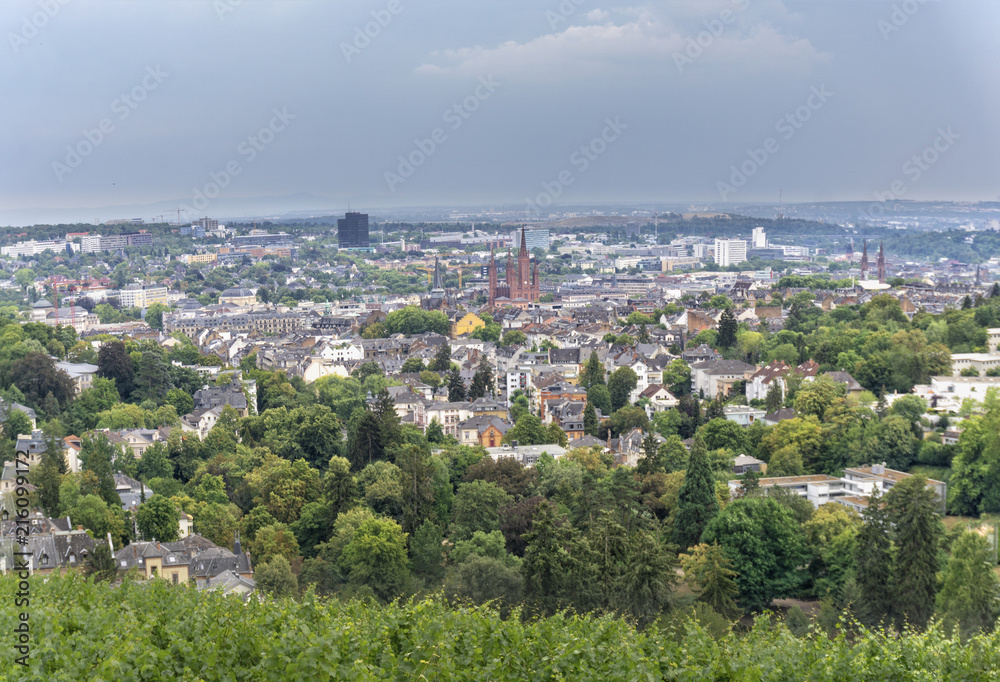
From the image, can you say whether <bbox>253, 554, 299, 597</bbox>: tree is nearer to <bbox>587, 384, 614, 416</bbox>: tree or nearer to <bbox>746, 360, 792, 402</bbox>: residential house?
<bbox>587, 384, 614, 416</bbox>: tree

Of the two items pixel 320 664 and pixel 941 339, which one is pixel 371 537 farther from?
pixel 941 339

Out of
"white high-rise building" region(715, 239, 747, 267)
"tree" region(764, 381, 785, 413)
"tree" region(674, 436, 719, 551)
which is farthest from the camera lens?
"white high-rise building" region(715, 239, 747, 267)

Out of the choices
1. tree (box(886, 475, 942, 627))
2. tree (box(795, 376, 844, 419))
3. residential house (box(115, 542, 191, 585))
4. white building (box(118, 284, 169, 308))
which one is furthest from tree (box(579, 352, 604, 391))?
white building (box(118, 284, 169, 308))

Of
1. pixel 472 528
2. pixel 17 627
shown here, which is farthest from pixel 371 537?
pixel 17 627

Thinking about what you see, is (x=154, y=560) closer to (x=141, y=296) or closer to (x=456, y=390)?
(x=456, y=390)

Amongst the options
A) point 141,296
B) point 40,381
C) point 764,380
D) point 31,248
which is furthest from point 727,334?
point 31,248

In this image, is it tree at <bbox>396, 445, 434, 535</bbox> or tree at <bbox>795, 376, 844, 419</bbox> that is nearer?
tree at <bbox>396, 445, 434, 535</bbox>

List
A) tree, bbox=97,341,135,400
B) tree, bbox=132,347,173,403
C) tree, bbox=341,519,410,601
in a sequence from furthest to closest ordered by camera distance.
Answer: tree, bbox=97,341,135,400, tree, bbox=132,347,173,403, tree, bbox=341,519,410,601
